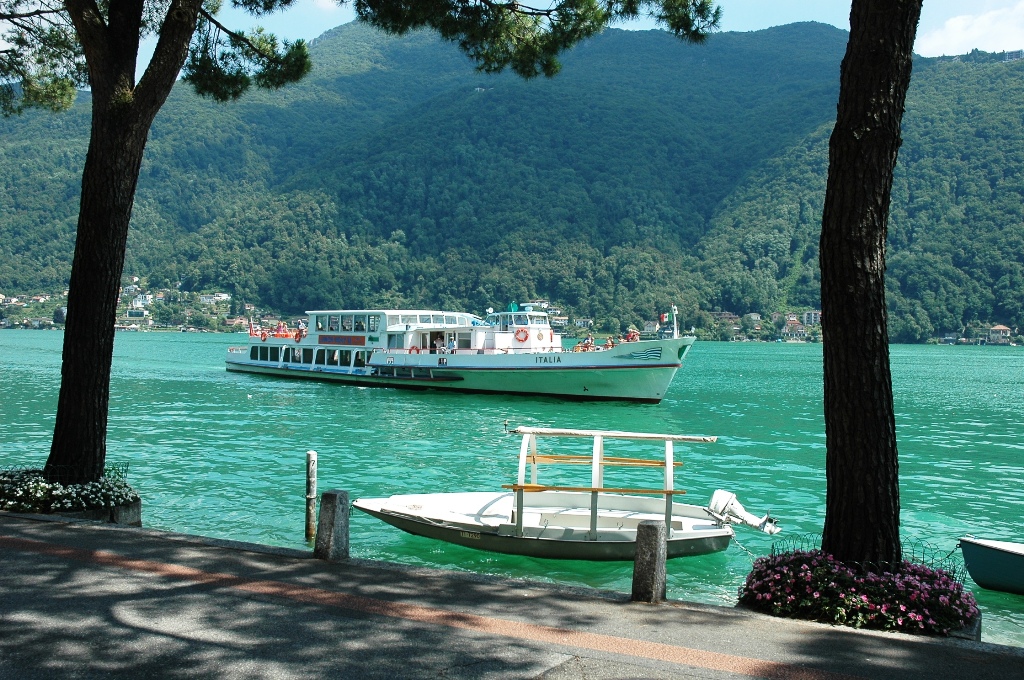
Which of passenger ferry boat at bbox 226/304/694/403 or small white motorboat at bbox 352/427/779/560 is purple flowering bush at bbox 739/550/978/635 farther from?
passenger ferry boat at bbox 226/304/694/403

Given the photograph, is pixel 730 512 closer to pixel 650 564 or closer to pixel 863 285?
pixel 650 564

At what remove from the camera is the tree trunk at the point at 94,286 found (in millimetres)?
8469

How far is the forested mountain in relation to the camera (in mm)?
122125

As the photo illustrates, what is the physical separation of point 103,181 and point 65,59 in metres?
4.85

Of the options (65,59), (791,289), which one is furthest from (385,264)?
(65,59)

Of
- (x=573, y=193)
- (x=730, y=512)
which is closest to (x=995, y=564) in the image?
(x=730, y=512)

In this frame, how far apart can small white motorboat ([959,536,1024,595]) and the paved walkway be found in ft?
14.5

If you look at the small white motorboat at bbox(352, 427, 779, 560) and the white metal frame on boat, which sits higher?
the white metal frame on boat

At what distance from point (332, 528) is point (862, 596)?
3.95 meters

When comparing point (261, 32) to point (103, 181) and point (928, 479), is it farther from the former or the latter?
point (928, 479)

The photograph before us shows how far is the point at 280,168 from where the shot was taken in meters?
178

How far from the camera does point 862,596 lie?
5820mm

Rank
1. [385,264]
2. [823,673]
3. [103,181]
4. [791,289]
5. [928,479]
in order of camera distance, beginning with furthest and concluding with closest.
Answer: [385,264] < [791,289] < [928,479] < [103,181] < [823,673]

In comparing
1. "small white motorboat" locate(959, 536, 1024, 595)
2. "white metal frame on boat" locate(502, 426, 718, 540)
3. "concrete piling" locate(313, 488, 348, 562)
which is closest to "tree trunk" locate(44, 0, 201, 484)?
"concrete piling" locate(313, 488, 348, 562)
